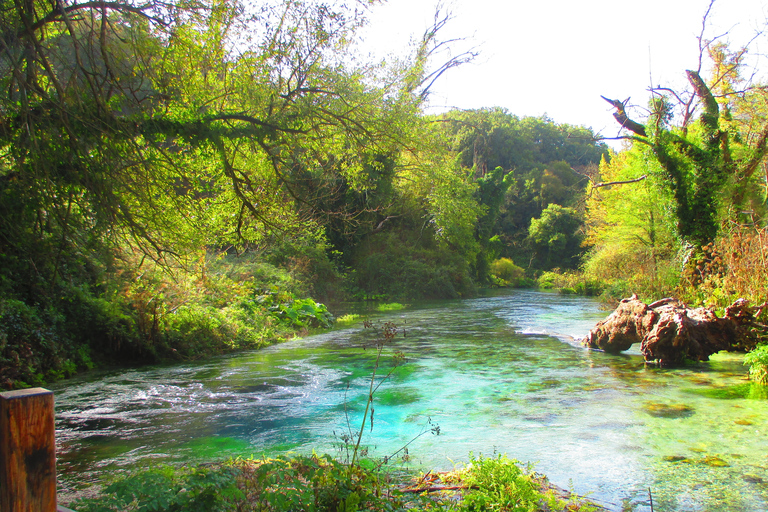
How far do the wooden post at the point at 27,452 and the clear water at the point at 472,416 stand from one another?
2.51 metres

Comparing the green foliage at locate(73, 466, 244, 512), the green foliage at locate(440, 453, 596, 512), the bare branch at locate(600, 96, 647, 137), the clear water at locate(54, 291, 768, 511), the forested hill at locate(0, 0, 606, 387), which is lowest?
the clear water at locate(54, 291, 768, 511)

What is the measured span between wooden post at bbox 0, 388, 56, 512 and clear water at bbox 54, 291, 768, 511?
98.9 inches

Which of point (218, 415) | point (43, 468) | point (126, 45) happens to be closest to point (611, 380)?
point (218, 415)

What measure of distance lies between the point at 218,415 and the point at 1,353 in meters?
3.71

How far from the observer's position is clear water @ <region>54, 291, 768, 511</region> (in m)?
4.80

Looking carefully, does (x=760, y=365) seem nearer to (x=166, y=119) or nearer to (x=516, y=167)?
(x=166, y=119)

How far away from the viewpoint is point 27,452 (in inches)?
84.1

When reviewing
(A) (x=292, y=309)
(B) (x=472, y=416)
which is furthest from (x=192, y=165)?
A: (A) (x=292, y=309)

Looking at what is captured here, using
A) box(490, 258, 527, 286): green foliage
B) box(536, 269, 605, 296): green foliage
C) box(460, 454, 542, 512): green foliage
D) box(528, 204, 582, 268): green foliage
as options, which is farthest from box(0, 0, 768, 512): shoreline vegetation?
box(528, 204, 582, 268): green foliage

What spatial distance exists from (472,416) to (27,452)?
5.54 m

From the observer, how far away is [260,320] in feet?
48.9

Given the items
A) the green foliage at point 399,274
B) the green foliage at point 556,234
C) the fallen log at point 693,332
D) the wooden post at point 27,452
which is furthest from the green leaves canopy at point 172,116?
the green foliage at point 556,234

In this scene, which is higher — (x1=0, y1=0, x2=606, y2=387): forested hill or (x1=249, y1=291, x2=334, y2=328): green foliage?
(x1=0, y1=0, x2=606, y2=387): forested hill

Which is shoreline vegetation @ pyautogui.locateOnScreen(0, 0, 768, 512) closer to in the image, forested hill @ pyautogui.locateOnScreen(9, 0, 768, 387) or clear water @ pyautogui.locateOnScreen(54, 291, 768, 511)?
forested hill @ pyautogui.locateOnScreen(9, 0, 768, 387)
